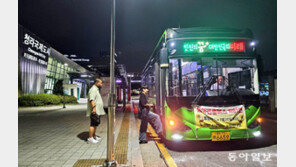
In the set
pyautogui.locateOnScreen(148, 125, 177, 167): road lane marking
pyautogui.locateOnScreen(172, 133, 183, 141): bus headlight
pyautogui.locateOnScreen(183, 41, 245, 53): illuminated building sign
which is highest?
pyautogui.locateOnScreen(183, 41, 245, 53): illuminated building sign

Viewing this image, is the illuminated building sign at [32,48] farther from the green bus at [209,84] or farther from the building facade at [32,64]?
the green bus at [209,84]

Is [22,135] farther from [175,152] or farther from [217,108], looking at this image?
[217,108]

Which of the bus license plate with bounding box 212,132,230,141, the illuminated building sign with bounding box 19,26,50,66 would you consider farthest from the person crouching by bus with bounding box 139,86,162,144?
the illuminated building sign with bounding box 19,26,50,66

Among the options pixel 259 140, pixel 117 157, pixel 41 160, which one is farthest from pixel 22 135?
Answer: pixel 259 140

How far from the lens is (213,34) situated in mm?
5320

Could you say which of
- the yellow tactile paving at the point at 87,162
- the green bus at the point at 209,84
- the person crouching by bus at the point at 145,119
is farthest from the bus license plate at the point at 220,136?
the yellow tactile paving at the point at 87,162

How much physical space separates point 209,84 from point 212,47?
45.5 inches

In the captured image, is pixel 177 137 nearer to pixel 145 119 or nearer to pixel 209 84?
pixel 145 119

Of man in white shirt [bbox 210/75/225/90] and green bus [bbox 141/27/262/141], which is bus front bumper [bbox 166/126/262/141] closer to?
green bus [bbox 141/27/262/141]

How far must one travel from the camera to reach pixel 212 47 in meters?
5.20

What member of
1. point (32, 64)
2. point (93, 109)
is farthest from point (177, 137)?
point (32, 64)

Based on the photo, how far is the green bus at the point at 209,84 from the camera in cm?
475

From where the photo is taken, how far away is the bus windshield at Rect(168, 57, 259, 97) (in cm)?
494

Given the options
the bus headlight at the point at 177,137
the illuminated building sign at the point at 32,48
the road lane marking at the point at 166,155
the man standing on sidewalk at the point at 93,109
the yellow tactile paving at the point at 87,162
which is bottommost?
the road lane marking at the point at 166,155
